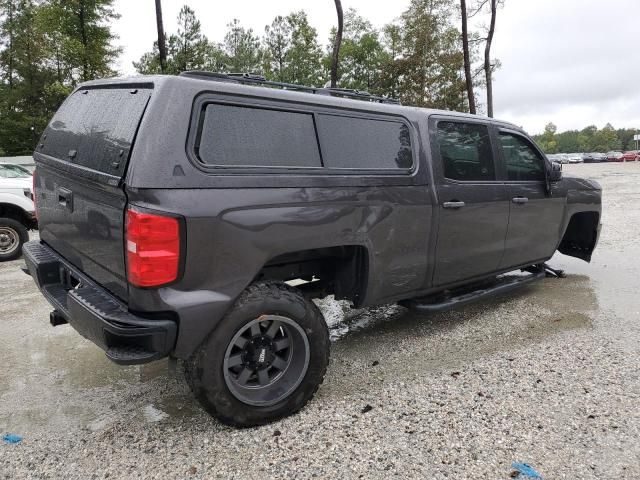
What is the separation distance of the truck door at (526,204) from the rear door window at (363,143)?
1359mm

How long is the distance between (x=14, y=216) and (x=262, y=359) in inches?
257

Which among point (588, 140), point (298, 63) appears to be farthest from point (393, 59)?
point (588, 140)

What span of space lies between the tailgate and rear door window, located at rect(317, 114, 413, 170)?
1123 mm

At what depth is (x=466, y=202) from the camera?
399 cm

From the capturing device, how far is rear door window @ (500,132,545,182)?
4547 millimetres

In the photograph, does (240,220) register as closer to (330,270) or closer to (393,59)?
(330,270)

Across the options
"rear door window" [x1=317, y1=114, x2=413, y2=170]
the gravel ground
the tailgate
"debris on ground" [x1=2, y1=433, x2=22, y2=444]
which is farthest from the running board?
"debris on ground" [x1=2, y1=433, x2=22, y2=444]

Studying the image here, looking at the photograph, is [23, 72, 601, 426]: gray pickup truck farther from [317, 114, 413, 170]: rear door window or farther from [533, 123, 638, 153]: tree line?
[533, 123, 638, 153]: tree line

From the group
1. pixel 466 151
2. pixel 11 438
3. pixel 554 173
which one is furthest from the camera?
pixel 554 173

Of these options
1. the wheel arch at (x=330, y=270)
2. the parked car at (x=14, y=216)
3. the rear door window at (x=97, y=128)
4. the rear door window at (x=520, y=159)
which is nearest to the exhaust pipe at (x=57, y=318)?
the rear door window at (x=97, y=128)

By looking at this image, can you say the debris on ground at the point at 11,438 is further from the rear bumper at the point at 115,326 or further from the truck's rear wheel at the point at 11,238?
the truck's rear wheel at the point at 11,238

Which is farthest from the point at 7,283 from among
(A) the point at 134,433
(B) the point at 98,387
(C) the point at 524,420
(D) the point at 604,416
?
(D) the point at 604,416

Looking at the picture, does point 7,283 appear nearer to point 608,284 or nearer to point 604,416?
point 604,416

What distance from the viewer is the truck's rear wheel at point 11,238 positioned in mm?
7464
